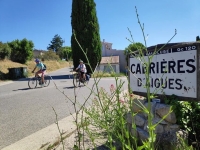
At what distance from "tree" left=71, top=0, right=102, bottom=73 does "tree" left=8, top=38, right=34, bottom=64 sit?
514 inches

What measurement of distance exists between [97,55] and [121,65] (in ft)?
60.7

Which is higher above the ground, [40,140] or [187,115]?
[187,115]

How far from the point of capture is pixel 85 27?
74.3 ft

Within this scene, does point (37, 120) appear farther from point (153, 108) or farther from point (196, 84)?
point (196, 84)

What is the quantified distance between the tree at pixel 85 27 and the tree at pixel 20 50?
13.0 meters

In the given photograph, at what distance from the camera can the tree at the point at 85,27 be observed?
22422 mm

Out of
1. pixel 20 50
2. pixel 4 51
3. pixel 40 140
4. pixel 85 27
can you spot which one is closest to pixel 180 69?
pixel 40 140

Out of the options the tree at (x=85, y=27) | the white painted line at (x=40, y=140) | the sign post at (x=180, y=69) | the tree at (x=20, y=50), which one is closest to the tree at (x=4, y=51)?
the tree at (x=20, y=50)

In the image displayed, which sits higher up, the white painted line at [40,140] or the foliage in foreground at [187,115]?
the foliage in foreground at [187,115]

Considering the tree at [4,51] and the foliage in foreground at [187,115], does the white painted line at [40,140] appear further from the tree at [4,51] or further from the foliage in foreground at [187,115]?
the tree at [4,51]

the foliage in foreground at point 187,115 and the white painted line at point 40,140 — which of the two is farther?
the white painted line at point 40,140

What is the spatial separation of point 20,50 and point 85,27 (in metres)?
15.1

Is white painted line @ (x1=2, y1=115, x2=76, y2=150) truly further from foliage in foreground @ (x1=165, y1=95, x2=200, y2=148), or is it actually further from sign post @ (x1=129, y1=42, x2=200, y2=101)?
foliage in foreground @ (x1=165, y1=95, x2=200, y2=148)

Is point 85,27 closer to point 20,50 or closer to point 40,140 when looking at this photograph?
point 20,50
